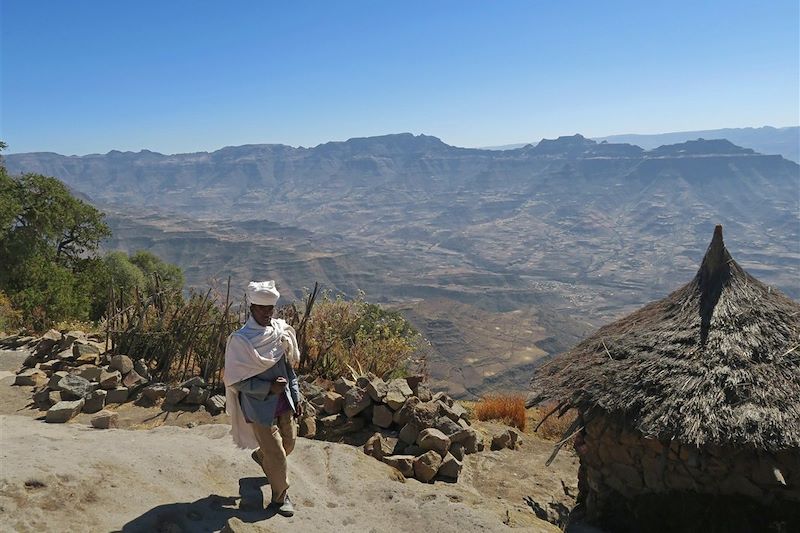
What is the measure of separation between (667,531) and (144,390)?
261 inches

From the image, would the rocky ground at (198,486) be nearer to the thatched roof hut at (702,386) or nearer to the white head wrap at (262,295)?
the thatched roof hut at (702,386)

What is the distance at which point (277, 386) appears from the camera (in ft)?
13.8

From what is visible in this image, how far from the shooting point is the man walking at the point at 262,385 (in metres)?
4.17

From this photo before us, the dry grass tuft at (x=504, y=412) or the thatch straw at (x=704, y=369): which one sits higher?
the thatch straw at (x=704, y=369)

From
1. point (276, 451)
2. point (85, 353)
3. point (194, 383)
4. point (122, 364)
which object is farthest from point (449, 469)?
point (85, 353)

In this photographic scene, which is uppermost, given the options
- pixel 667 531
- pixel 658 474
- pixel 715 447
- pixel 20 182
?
pixel 20 182

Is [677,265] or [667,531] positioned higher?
[667,531]

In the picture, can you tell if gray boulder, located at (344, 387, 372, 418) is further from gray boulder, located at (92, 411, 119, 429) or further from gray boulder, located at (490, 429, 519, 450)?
gray boulder, located at (92, 411, 119, 429)

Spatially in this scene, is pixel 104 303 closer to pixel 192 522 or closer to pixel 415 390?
pixel 415 390

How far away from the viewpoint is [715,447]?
5.43m

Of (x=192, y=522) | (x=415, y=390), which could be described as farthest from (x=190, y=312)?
(x=192, y=522)

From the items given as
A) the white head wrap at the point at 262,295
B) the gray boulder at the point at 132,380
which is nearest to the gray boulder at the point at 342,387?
the gray boulder at the point at 132,380

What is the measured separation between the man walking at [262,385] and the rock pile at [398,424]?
211cm

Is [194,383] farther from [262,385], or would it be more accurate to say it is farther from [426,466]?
[262,385]
